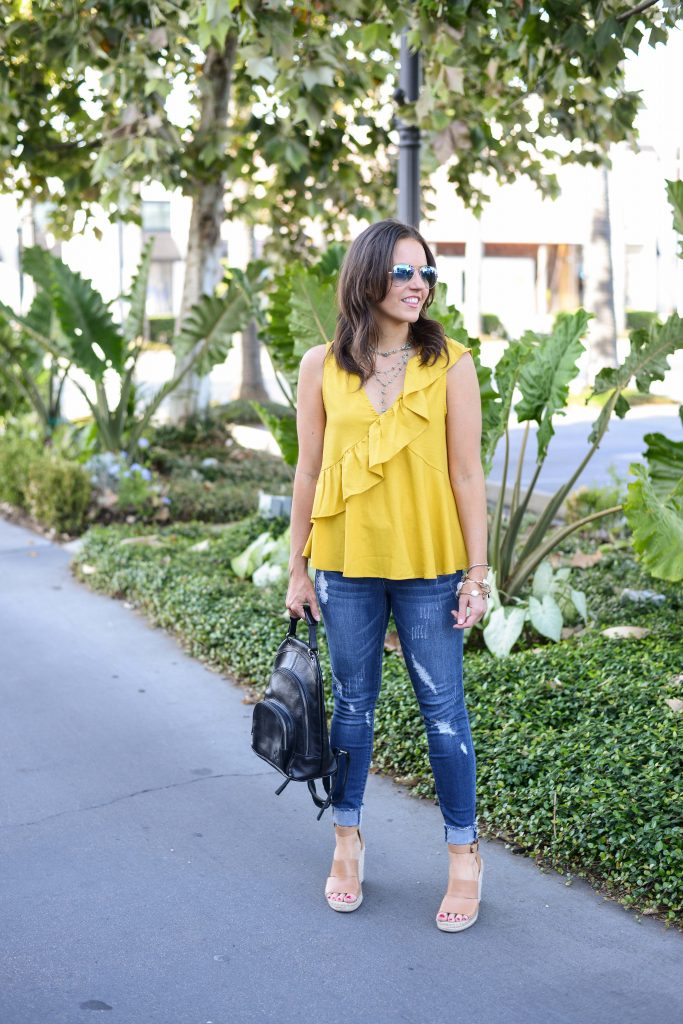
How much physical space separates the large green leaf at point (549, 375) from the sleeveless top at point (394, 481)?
2434 mm

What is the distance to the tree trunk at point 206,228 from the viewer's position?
11.4m

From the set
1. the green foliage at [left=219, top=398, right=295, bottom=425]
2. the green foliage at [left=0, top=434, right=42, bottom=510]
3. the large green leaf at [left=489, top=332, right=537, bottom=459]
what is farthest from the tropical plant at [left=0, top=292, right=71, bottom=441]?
the large green leaf at [left=489, top=332, right=537, bottom=459]

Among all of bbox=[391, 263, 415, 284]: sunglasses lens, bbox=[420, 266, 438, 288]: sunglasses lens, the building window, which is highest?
Result: the building window

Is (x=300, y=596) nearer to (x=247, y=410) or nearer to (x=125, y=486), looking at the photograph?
(x=125, y=486)

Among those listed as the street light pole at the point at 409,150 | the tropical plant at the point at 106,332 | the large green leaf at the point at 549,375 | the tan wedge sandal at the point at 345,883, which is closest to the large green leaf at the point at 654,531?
the large green leaf at the point at 549,375

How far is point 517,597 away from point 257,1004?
130 inches

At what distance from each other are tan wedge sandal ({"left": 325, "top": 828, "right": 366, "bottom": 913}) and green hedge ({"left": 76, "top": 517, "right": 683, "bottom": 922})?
2.08ft

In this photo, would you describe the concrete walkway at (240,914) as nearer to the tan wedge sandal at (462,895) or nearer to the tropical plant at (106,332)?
the tan wedge sandal at (462,895)

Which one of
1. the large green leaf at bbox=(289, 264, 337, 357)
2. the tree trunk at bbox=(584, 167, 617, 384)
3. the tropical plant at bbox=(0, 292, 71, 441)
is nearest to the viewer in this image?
the large green leaf at bbox=(289, 264, 337, 357)

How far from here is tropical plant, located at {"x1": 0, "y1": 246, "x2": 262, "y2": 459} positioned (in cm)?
970

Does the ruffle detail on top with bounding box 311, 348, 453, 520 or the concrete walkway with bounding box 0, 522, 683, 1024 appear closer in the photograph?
the concrete walkway with bounding box 0, 522, 683, 1024

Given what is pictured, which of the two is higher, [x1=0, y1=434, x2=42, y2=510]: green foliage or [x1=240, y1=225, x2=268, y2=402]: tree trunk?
[x1=240, y1=225, x2=268, y2=402]: tree trunk

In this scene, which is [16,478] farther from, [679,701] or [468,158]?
[679,701]

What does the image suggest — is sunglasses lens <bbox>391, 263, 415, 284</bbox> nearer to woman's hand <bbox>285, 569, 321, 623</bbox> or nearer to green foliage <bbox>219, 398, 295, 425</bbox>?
woman's hand <bbox>285, 569, 321, 623</bbox>
